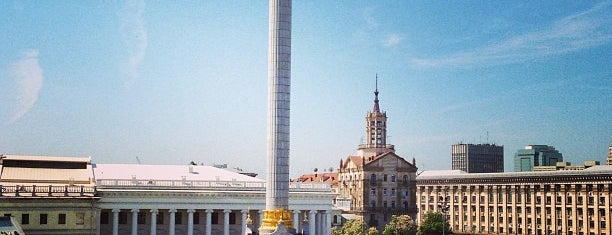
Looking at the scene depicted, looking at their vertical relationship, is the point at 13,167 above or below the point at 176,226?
above

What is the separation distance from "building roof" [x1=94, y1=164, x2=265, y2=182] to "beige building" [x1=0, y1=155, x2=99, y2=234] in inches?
258

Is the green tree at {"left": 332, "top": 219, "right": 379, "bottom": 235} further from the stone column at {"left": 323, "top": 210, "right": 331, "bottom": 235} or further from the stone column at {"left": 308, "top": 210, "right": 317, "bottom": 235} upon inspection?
the stone column at {"left": 308, "top": 210, "right": 317, "bottom": 235}

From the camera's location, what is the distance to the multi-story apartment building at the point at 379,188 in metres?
134

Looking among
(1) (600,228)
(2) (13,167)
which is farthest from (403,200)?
(2) (13,167)

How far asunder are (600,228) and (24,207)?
81.4 m

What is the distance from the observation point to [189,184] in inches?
3529

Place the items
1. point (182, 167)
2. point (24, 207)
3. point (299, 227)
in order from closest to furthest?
point (24, 207) < point (299, 227) < point (182, 167)

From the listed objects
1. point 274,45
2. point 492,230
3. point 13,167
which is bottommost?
point 492,230

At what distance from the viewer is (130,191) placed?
85062 mm

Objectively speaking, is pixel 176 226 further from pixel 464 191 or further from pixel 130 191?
pixel 464 191

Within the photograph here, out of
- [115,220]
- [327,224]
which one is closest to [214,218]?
[115,220]

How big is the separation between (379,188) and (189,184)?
52.8m

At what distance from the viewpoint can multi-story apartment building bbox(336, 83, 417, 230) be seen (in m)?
134

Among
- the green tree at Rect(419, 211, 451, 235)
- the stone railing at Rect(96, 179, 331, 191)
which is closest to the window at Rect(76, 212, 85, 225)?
the stone railing at Rect(96, 179, 331, 191)
